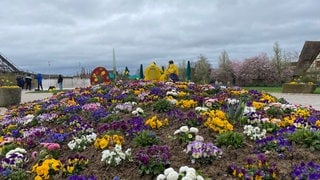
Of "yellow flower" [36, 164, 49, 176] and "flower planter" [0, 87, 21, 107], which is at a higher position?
"flower planter" [0, 87, 21, 107]

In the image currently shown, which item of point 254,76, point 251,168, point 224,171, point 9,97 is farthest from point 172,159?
point 254,76

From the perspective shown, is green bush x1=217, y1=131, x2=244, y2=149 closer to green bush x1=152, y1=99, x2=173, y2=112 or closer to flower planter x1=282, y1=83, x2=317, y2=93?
green bush x1=152, y1=99, x2=173, y2=112

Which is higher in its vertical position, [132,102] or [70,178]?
[132,102]

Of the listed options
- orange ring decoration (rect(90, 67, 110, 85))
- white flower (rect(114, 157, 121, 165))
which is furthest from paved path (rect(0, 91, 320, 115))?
white flower (rect(114, 157, 121, 165))

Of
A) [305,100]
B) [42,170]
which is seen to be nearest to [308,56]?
[305,100]

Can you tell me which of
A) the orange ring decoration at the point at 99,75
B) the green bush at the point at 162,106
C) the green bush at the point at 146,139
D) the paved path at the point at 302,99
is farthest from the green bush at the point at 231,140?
the orange ring decoration at the point at 99,75

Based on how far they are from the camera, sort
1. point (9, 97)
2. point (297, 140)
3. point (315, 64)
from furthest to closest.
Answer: point (315, 64) < point (9, 97) < point (297, 140)

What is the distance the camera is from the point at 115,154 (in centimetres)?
464

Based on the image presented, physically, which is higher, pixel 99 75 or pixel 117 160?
pixel 99 75

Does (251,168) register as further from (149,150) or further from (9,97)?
(9,97)

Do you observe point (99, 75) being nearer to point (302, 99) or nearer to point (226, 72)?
point (302, 99)

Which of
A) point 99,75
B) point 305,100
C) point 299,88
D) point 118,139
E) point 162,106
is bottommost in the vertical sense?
point 305,100

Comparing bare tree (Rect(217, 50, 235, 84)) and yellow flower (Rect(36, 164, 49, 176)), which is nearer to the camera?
yellow flower (Rect(36, 164, 49, 176))

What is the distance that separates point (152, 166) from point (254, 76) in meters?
39.2
